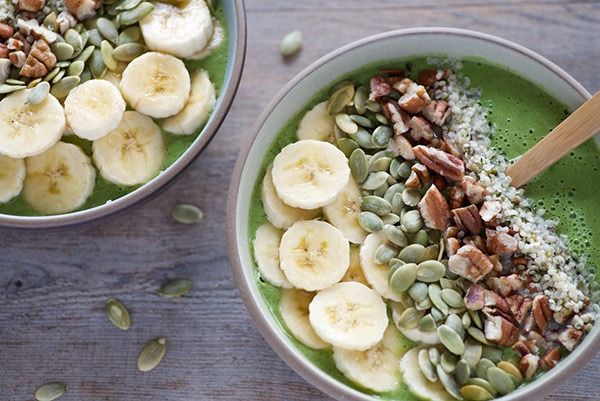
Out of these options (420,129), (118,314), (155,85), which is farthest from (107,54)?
(420,129)

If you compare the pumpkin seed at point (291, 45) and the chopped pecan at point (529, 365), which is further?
the pumpkin seed at point (291, 45)

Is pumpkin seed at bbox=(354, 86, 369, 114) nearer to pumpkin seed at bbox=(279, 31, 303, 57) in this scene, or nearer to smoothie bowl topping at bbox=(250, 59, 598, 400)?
smoothie bowl topping at bbox=(250, 59, 598, 400)

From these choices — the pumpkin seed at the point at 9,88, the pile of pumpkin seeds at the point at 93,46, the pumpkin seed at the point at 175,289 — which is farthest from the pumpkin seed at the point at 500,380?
the pumpkin seed at the point at 9,88

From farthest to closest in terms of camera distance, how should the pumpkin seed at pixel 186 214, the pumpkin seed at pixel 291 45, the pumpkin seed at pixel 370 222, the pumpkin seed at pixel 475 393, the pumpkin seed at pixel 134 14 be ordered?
the pumpkin seed at pixel 291 45 → the pumpkin seed at pixel 186 214 → the pumpkin seed at pixel 134 14 → the pumpkin seed at pixel 370 222 → the pumpkin seed at pixel 475 393

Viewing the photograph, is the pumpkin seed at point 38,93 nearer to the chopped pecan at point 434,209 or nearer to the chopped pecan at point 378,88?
the chopped pecan at point 378,88

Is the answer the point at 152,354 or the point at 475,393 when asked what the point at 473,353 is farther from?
the point at 152,354

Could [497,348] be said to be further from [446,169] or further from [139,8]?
[139,8]
